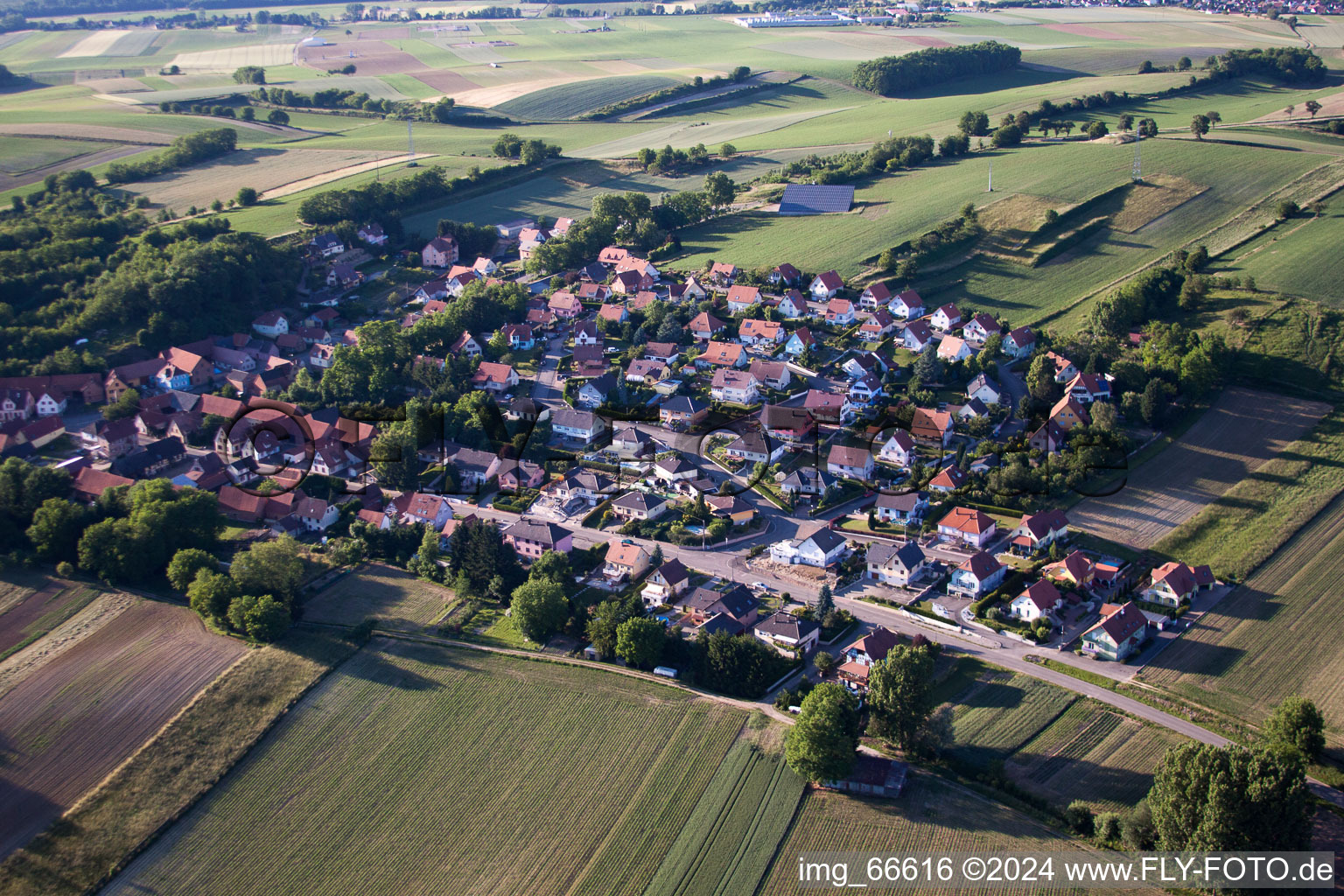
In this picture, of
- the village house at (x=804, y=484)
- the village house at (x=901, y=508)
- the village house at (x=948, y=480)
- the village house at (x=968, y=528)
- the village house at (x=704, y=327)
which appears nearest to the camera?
the village house at (x=968, y=528)

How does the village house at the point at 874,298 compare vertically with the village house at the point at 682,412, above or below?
above

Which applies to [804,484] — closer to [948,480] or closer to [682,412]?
[948,480]

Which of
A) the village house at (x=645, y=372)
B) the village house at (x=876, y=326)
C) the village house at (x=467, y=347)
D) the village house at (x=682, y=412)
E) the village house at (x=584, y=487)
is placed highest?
the village house at (x=876, y=326)

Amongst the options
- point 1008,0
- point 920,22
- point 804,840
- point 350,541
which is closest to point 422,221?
point 350,541

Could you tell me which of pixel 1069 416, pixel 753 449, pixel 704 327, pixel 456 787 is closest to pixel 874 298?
pixel 704 327

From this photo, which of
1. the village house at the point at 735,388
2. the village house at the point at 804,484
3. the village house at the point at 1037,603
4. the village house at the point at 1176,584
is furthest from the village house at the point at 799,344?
the village house at the point at 1176,584

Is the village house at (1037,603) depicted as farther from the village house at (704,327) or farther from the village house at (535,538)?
the village house at (704,327)
